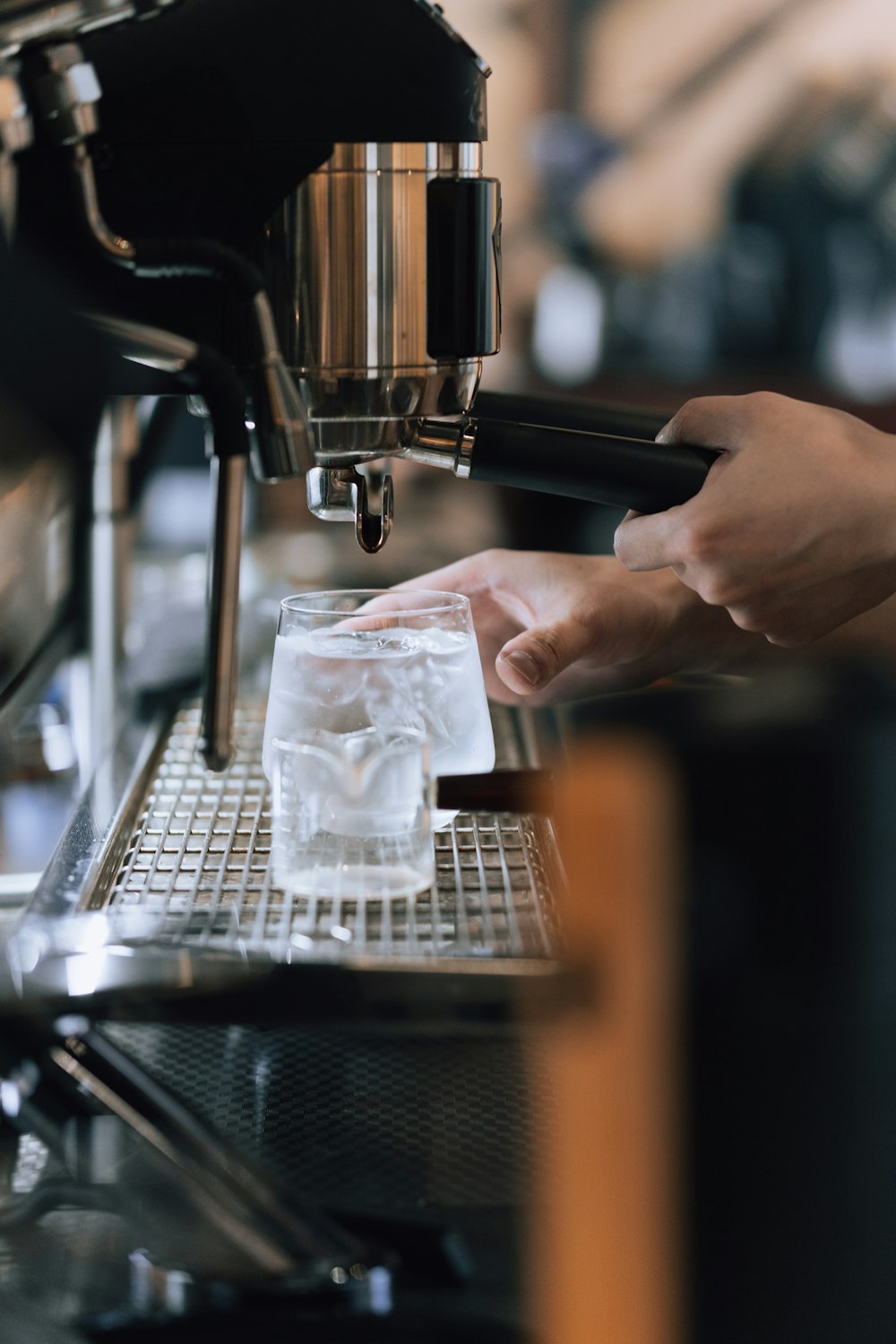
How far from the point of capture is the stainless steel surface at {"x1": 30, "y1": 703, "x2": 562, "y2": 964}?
0.52m

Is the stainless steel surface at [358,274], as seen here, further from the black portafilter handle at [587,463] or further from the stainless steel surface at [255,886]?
the stainless steel surface at [255,886]

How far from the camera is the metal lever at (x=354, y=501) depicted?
2.15ft

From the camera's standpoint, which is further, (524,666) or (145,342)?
(524,666)

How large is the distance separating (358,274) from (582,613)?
0.29 metres

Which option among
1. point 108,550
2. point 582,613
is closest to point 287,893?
point 582,613

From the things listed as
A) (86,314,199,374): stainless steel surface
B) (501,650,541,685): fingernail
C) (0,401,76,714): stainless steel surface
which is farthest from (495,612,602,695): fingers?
(0,401,76,714): stainless steel surface

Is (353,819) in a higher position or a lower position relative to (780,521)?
lower

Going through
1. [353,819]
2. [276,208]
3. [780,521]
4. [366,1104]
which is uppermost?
[276,208]

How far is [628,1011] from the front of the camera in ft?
1.44

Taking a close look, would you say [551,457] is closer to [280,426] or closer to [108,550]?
[280,426]

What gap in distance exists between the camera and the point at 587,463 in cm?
64

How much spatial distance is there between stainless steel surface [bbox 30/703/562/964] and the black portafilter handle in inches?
6.1

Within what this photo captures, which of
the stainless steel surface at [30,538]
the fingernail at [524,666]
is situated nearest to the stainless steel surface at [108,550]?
the stainless steel surface at [30,538]

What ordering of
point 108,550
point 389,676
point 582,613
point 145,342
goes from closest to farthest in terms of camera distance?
1. point 145,342
2. point 389,676
3. point 582,613
4. point 108,550
